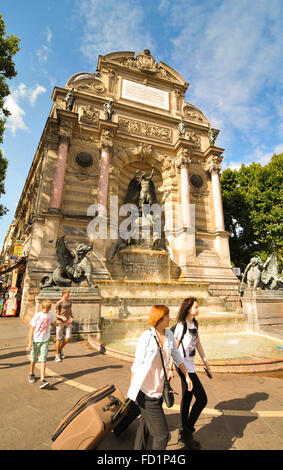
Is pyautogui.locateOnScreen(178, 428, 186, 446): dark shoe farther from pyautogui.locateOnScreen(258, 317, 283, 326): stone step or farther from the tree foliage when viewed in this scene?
the tree foliage

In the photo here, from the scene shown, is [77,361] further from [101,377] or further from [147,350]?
[147,350]

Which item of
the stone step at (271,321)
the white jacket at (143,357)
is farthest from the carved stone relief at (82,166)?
the white jacket at (143,357)

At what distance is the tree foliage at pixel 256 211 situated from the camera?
20516 millimetres

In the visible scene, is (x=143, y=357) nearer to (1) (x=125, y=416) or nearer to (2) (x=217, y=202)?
(1) (x=125, y=416)

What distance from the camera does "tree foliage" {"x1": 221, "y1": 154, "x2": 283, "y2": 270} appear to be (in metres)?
20.5

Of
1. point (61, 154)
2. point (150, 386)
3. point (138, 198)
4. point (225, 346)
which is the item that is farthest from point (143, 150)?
point (150, 386)

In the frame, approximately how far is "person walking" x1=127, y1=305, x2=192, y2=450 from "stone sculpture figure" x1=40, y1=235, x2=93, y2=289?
5.93 meters

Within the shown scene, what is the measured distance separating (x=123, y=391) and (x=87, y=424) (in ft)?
6.00

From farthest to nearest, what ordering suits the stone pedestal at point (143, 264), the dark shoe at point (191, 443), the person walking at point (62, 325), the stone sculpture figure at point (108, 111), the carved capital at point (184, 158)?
the carved capital at point (184, 158) < the stone sculpture figure at point (108, 111) < the stone pedestal at point (143, 264) < the person walking at point (62, 325) < the dark shoe at point (191, 443)

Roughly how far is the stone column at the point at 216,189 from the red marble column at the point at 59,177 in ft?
36.9

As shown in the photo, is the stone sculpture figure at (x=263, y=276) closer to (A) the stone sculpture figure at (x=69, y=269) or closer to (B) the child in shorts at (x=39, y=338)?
(A) the stone sculpture figure at (x=69, y=269)

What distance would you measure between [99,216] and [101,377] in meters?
10.3

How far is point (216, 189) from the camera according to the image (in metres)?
17.6
